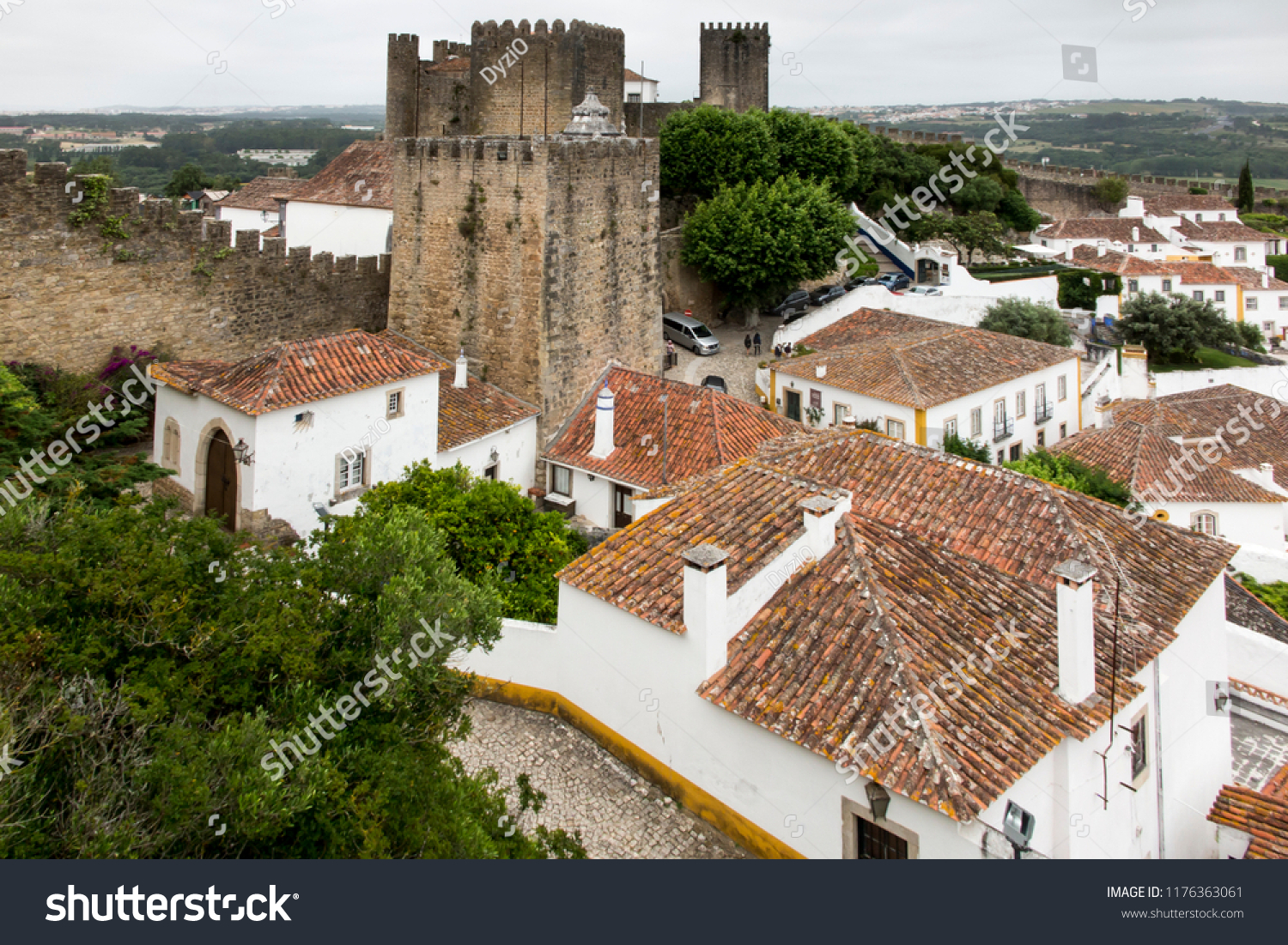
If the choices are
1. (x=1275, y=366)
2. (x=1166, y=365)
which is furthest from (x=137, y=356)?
(x=1275, y=366)

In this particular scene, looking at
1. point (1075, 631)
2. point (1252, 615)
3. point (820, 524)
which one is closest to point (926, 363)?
point (1252, 615)

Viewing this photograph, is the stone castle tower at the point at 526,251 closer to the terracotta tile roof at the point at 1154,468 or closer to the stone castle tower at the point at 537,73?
the stone castle tower at the point at 537,73

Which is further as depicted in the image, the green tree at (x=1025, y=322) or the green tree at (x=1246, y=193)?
the green tree at (x=1246, y=193)

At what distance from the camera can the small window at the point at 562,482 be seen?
20375 millimetres

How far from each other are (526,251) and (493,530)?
25.4 feet

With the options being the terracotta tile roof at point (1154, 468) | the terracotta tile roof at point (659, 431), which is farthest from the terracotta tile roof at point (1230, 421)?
the terracotta tile roof at point (659, 431)

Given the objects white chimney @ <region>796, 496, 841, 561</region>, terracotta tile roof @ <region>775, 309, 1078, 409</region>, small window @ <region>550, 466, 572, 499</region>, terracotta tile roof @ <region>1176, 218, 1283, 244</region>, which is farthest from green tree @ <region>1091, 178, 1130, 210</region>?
white chimney @ <region>796, 496, 841, 561</region>

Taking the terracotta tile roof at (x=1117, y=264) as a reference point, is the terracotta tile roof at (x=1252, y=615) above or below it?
below

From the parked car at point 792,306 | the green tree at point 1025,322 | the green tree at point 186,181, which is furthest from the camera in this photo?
the green tree at point 186,181

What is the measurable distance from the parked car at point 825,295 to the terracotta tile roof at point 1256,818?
23110 millimetres

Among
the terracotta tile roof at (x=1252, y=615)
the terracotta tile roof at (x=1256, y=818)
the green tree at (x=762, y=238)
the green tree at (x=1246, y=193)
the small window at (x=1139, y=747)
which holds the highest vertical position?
the green tree at (x=1246, y=193)

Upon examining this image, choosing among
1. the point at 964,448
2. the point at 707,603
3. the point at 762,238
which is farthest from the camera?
the point at 762,238
